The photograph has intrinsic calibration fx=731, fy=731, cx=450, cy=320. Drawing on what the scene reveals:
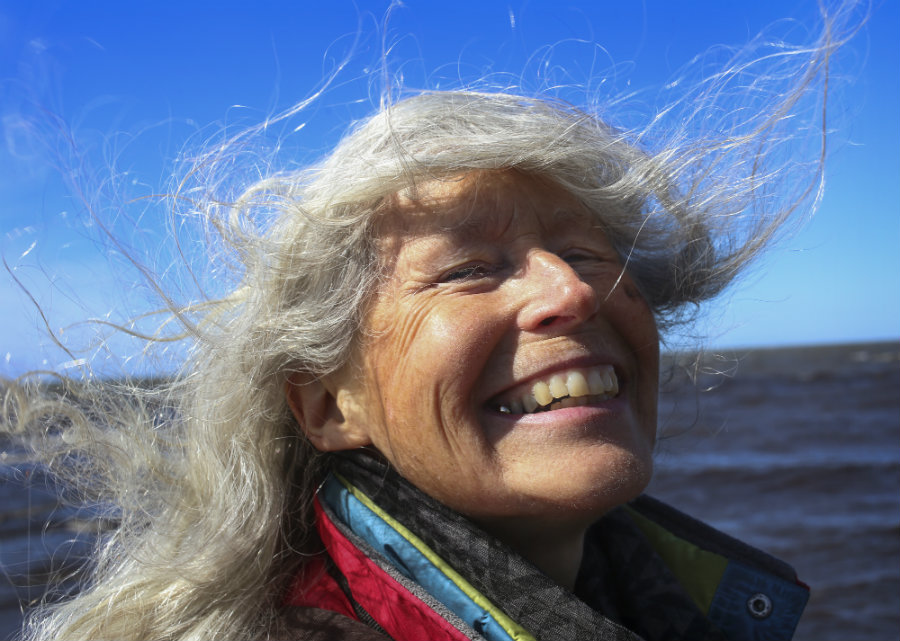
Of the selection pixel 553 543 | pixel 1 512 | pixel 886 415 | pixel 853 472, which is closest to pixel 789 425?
pixel 886 415

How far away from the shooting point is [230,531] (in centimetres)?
189

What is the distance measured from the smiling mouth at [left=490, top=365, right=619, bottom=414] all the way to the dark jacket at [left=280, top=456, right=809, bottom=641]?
302 mm

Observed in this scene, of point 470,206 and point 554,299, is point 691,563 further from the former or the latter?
point 470,206

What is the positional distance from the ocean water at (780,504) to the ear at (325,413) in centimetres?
78

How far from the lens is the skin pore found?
166 centimetres

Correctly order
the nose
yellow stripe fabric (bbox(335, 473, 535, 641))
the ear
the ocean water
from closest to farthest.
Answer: yellow stripe fabric (bbox(335, 473, 535, 641)) → the nose → the ear → the ocean water

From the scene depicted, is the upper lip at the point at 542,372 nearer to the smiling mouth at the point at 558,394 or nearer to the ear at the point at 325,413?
the smiling mouth at the point at 558,394

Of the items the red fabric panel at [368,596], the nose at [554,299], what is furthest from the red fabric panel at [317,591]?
the nose at [554,299]

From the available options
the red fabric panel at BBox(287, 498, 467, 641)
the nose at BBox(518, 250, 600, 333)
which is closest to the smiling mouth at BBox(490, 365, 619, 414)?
the nose at BBox(518, 250, 600, 333)

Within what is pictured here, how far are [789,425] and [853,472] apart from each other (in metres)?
6.18

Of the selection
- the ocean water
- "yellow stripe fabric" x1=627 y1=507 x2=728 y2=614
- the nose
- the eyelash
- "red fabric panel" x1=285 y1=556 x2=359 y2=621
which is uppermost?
the eyelash

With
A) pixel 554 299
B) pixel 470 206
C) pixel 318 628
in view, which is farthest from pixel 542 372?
pixel 318 628

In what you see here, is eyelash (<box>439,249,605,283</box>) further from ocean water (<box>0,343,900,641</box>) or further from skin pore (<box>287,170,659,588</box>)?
ocean water (<box>0,343,900,641</box>)

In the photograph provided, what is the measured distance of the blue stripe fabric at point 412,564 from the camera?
159 centimetres
